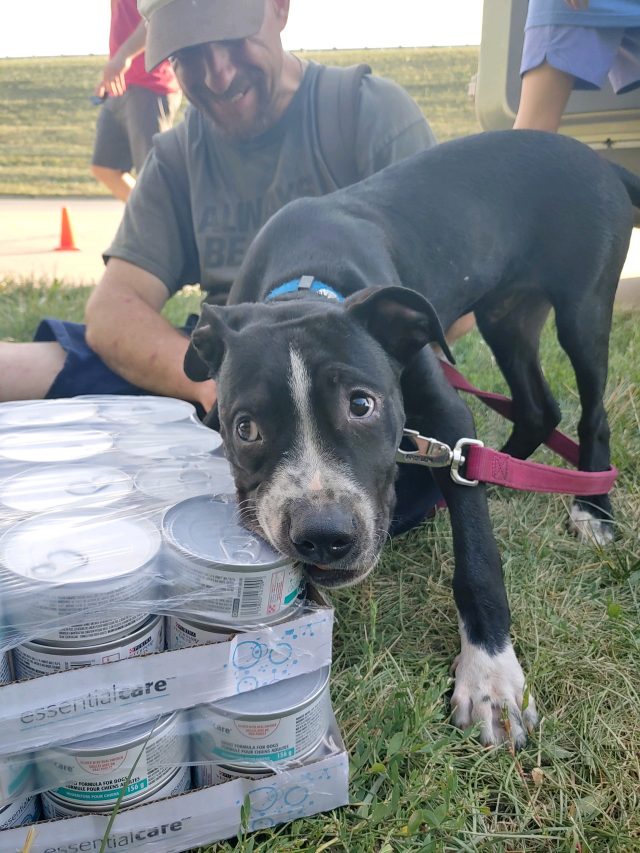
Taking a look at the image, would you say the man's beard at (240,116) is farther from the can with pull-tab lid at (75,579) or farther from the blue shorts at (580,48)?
the can with pull-tab lid at (75,579)

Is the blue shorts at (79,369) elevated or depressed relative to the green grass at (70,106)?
elevated

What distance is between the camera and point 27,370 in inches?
136

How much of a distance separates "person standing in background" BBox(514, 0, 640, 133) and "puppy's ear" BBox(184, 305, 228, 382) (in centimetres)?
194

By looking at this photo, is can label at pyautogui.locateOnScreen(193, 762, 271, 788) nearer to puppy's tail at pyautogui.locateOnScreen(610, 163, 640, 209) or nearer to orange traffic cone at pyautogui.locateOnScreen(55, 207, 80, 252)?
puppy's tail at pyautogui.locateOnScreen(610, 163, 640, 209)

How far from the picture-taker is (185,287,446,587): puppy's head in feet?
5.42

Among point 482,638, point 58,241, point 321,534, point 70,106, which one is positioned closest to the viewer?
point 321,534

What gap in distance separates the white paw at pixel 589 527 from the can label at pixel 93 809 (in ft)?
5.40

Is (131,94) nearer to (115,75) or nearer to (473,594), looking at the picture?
(115,75)

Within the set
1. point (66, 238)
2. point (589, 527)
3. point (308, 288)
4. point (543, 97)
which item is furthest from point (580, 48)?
point (66, 238)

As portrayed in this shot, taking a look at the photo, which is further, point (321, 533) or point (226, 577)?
point (321, 533)

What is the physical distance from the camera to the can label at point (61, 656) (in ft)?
4.46

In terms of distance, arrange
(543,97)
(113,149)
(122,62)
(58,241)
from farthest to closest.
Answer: (58,241)
(113,149)
(122,62)
(543,97)

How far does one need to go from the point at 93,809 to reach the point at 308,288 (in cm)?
148

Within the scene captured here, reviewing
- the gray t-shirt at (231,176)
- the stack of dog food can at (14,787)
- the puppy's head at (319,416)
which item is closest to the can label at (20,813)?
the stack of dog food can at (14,787)
